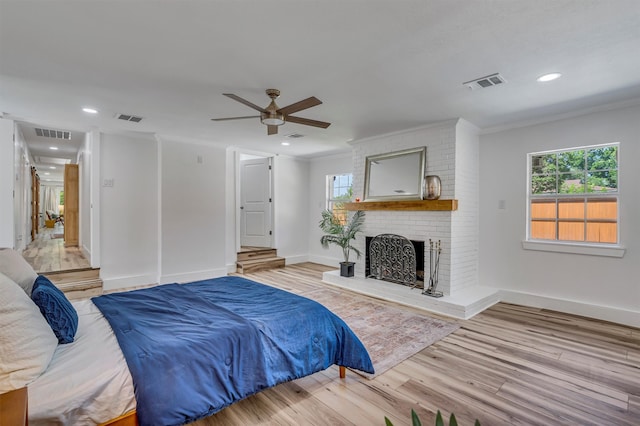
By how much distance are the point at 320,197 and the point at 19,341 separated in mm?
5920

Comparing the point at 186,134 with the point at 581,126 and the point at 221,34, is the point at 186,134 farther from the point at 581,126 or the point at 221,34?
the point at 581,126

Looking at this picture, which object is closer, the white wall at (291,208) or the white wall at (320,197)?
the white wall at (320,197)

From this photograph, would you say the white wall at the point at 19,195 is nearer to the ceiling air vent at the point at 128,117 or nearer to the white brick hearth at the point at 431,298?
the ceiling air vent at the point at 128,117

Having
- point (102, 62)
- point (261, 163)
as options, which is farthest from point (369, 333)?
point (261, 163)

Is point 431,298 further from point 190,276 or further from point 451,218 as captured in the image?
point 190,276

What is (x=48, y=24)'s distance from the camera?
1986mm

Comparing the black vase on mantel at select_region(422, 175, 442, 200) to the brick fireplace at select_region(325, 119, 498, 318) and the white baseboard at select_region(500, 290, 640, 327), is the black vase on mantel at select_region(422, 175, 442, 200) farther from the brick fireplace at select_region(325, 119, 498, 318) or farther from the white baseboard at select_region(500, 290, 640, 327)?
the white baseboard at select_region(500, 290, 640, 327)

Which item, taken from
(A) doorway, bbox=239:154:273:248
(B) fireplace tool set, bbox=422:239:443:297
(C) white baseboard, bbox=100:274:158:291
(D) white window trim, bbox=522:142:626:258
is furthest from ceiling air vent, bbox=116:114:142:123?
(D) white window trim, bbox=522:142:626:258

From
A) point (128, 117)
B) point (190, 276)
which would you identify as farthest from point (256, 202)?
point (128, 117)

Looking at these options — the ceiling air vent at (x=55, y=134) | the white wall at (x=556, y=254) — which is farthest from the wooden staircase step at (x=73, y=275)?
the white wall at (x=556, y=254)

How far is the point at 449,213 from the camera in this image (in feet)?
13.2

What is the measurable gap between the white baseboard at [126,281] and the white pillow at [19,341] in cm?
371

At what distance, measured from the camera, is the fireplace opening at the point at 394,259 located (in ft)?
14.2

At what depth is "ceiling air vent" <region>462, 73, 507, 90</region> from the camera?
272cm
